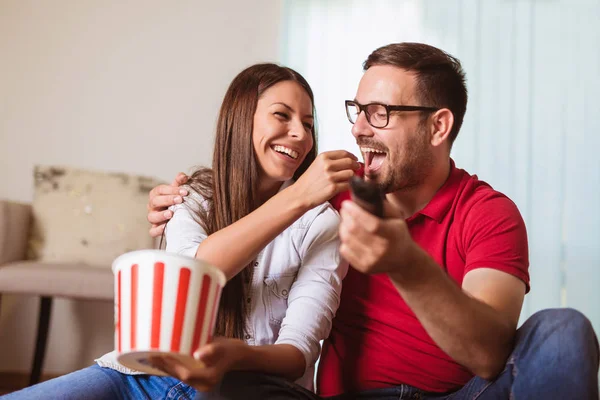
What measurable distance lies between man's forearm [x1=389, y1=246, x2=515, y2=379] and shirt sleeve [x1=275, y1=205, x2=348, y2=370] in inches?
10.5

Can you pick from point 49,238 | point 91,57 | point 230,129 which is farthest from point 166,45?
point 230,129

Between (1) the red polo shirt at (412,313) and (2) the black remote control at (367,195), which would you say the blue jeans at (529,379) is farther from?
(2) the black remote control at (367,195)

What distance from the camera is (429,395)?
1.24 meters

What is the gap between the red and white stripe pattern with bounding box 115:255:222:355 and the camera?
0.79m

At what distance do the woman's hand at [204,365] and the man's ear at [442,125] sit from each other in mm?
806

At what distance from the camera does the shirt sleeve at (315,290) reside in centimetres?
113

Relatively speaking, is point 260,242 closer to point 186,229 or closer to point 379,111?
point 186,229

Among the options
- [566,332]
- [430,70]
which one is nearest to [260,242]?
[566,332]

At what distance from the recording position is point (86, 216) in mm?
2715

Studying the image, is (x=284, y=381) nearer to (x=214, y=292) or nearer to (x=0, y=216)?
(x=214, y=292)

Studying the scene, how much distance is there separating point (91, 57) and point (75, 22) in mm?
196

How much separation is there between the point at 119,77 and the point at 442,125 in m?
2.09

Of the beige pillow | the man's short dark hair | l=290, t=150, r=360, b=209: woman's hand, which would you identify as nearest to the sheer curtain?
the beige pillow

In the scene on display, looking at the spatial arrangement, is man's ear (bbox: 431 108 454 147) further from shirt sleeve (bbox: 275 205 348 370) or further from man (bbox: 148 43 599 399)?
shirt sleeve (bbox: 275 205 348 370)
